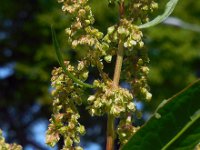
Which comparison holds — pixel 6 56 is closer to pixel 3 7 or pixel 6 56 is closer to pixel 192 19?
pixel 3 7

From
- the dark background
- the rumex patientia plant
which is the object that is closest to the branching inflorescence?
the rumex patientia plant

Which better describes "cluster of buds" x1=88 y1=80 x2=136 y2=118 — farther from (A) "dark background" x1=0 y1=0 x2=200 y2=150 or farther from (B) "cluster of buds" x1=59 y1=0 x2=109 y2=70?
(A) "dark background" x1=0 y1=0 x2=200 y2=150

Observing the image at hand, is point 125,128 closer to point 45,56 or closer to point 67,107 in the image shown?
point 67,107

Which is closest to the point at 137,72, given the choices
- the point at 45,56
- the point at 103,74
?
the point at 103,74

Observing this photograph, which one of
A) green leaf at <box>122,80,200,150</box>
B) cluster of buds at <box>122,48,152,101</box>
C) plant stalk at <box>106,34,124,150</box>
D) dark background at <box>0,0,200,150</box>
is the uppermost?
dark background at <box>0,0,200,150</box>

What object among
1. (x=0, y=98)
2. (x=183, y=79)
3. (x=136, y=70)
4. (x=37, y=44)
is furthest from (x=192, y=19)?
(x=136, y=70)

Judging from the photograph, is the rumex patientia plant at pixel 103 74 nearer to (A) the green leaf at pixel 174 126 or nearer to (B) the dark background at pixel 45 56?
(A) the green leaf at pixel 174 126
